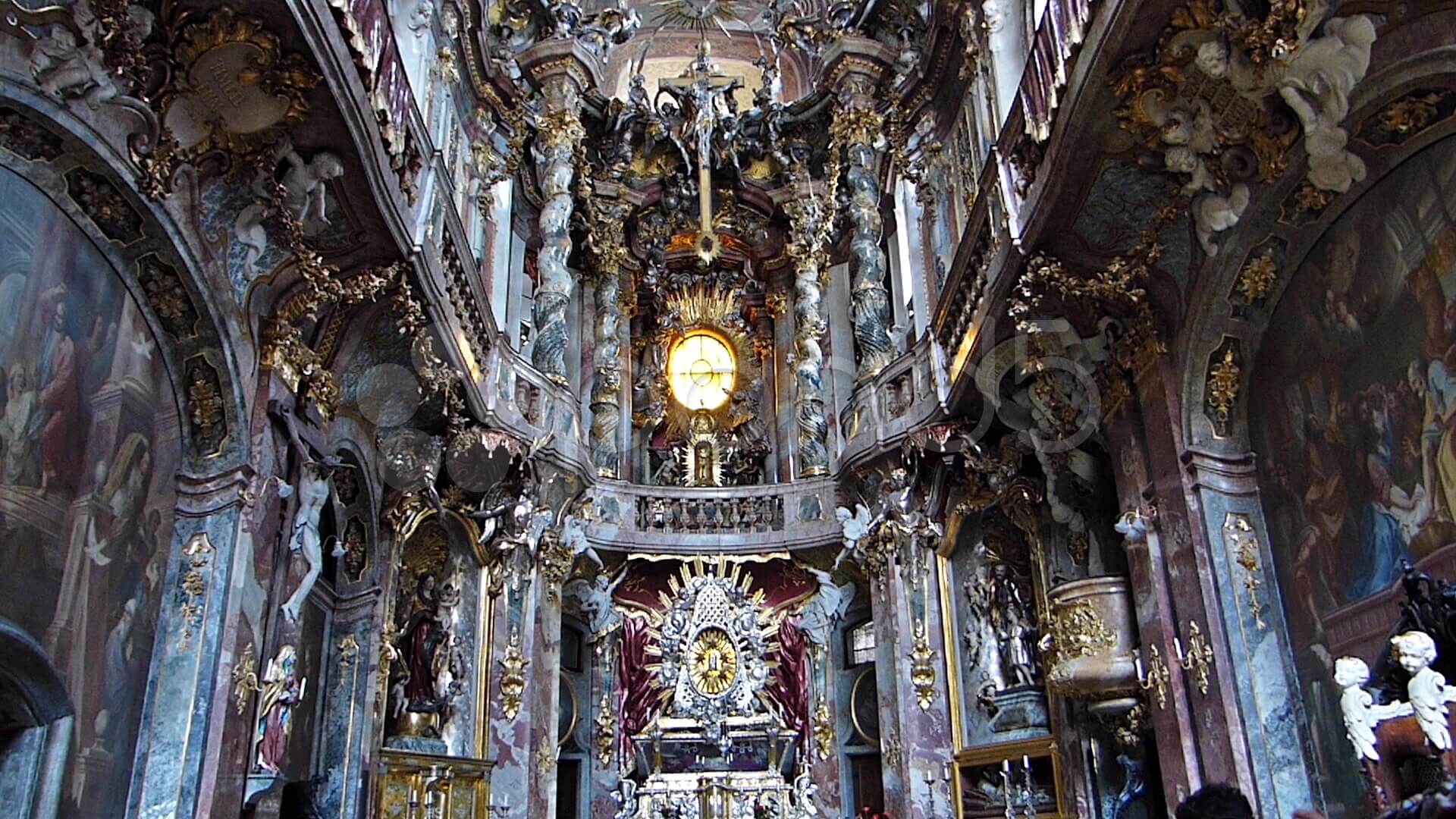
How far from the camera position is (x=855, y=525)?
14914mm

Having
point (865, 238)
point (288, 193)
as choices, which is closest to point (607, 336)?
point (865, 238)

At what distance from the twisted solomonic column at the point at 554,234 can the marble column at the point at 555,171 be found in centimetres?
1

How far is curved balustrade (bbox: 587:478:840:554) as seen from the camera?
54.3ft

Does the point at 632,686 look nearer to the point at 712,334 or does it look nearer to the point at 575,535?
the point at 575,535

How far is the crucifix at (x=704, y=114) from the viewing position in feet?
59.7

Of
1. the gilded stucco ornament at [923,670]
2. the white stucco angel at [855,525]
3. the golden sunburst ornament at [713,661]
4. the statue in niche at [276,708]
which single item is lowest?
the statue in niche at [276,708]

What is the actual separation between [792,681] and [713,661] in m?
1.29

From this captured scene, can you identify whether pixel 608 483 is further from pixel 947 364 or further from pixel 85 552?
pixel 85 552

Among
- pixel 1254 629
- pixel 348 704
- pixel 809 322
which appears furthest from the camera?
pixel 809 322

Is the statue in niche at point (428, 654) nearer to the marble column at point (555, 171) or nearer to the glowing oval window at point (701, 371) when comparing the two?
the marble column at point (555, 171)

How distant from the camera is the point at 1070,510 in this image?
11586 mm

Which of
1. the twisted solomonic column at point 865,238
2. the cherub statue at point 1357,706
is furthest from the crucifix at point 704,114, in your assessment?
the cherub statue at point 1357,706

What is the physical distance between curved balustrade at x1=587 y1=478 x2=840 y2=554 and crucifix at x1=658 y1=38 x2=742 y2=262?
4.04 meters

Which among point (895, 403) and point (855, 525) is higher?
point (895, 403)
